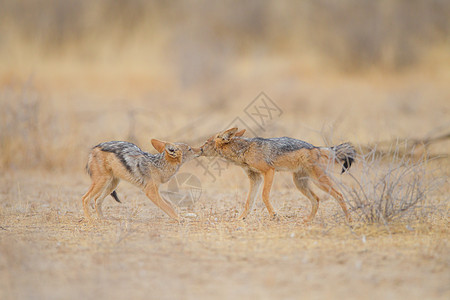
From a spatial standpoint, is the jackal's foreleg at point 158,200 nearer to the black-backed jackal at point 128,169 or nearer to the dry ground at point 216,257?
the black-backed jackal at point 128,169

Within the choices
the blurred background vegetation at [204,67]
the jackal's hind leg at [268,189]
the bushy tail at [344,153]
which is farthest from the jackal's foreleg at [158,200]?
the blurred background vegetation at [204,67]

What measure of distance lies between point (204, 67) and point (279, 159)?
14.0m

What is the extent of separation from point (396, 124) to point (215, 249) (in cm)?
1018

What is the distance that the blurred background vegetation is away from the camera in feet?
44.6

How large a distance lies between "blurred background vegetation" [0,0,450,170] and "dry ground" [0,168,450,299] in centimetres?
498

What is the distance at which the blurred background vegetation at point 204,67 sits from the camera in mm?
13602

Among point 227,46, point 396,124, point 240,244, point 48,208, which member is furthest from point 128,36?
point 240,244

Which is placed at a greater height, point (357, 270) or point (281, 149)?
point (281, 149)

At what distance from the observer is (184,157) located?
26.2ft

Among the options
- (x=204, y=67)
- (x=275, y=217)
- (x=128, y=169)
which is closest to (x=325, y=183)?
(x=275, y=217)

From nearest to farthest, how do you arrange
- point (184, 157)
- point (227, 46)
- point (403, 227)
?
point (403, 227) → point (184, 157) → point (227, 46)

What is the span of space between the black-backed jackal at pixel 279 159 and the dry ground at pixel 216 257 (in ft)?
1.23

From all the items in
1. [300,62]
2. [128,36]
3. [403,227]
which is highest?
[128,36]

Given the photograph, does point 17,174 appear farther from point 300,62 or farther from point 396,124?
point 300,62
